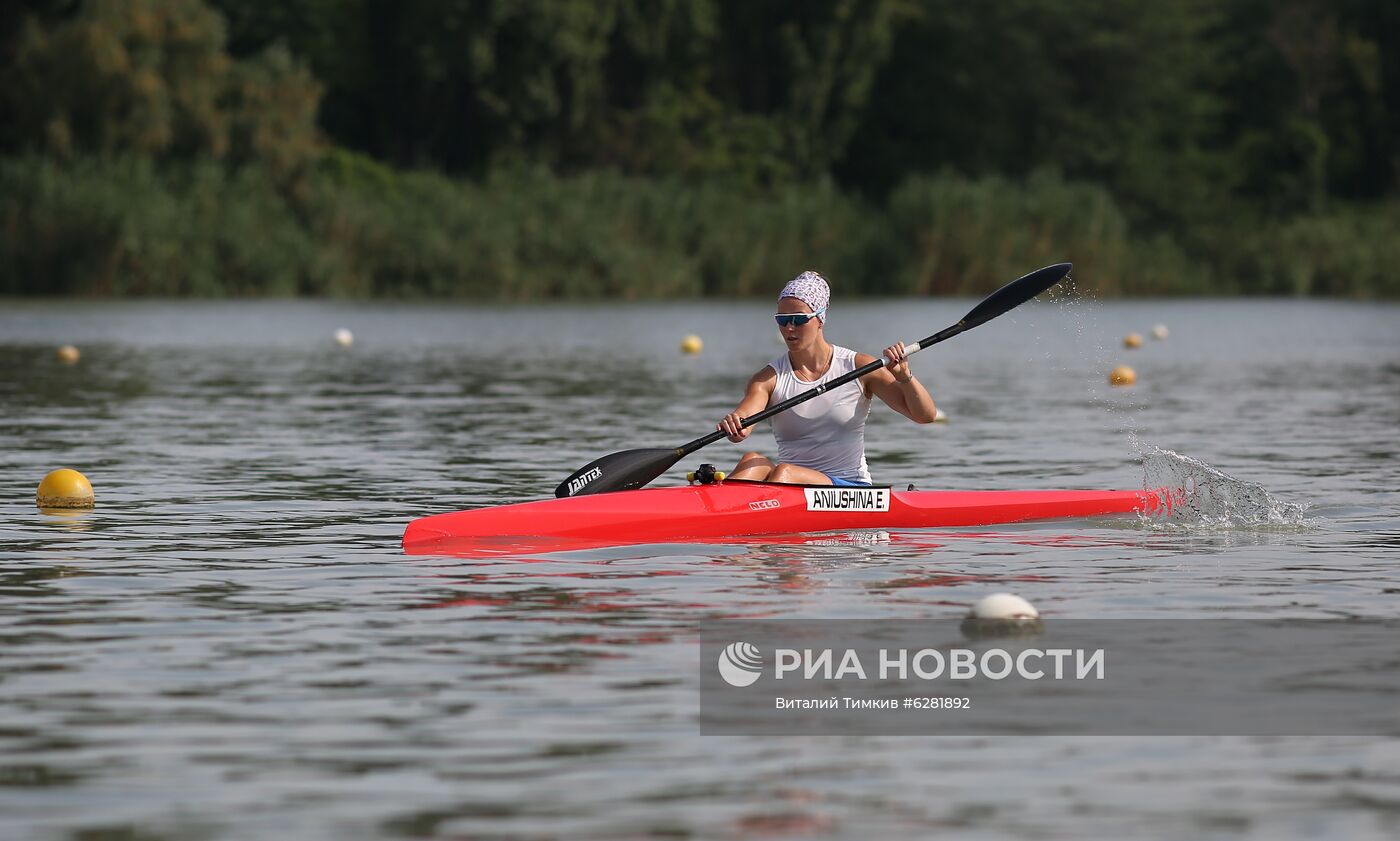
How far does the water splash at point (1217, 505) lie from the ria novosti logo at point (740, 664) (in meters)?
5.40

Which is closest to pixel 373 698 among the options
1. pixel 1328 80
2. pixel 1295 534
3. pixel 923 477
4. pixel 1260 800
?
pixel 1260 800

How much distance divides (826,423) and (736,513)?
0.94m

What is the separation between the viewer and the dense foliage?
55.8m

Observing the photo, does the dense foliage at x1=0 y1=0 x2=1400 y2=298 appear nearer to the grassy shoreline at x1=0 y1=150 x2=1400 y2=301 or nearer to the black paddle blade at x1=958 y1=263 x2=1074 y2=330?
the grassy shoreline at x1=0 y1=150 x2=1400 y2=301

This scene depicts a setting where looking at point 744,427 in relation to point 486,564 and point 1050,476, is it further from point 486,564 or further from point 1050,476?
point 1050,476

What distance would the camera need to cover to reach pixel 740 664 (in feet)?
29.6

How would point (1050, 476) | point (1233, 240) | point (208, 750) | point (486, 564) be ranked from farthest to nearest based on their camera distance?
point (1233, 240) → point (1050, 476) → point (486, 564) → point (208, 750)

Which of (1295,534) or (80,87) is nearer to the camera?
(1295,534)

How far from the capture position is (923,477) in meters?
17.2

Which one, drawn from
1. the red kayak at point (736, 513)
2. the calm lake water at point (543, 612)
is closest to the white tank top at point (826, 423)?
the red kayak at point (736, 513)

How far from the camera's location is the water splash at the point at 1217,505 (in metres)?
14.1

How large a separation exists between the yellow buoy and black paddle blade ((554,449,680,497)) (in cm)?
306

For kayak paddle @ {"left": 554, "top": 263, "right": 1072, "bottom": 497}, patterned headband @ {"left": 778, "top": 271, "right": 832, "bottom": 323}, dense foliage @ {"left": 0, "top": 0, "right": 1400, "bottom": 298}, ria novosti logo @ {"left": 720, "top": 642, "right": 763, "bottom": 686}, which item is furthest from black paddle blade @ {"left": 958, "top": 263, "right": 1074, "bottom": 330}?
dense foliage @ {"left": 0, "top": 0, "right": 1400, "bottom": 298}

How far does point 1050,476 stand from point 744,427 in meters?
4.52
